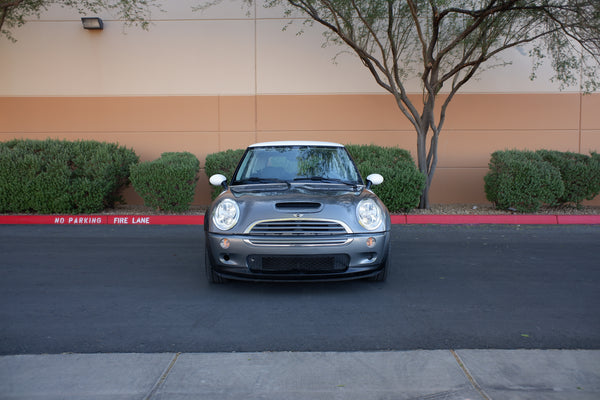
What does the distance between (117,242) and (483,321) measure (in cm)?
578

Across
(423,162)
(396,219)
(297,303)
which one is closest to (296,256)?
(297,303)

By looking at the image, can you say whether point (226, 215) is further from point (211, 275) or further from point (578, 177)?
point (578, 177)

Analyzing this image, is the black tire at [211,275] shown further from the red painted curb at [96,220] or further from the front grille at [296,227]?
the red painted curb at [96,220]

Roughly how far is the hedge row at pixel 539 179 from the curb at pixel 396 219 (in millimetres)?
550

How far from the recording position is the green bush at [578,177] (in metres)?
10.5

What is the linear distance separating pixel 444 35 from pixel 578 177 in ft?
13.9

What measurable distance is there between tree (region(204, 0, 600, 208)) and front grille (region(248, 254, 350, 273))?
5.97 meters

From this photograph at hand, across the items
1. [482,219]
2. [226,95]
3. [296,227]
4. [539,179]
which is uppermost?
[226,95]

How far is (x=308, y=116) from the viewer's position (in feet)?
41.0

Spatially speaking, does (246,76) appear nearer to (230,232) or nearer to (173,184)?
(173,184)

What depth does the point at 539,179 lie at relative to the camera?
10.1 meters

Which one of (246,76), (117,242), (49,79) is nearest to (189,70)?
(246,76)

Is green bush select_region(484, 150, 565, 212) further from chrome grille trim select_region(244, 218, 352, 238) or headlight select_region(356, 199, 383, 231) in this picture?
chrome grille trim select_region(244, 218, 352, 238)

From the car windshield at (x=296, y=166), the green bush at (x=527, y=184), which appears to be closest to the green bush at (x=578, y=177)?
the green bush at (x=527, y=184)
